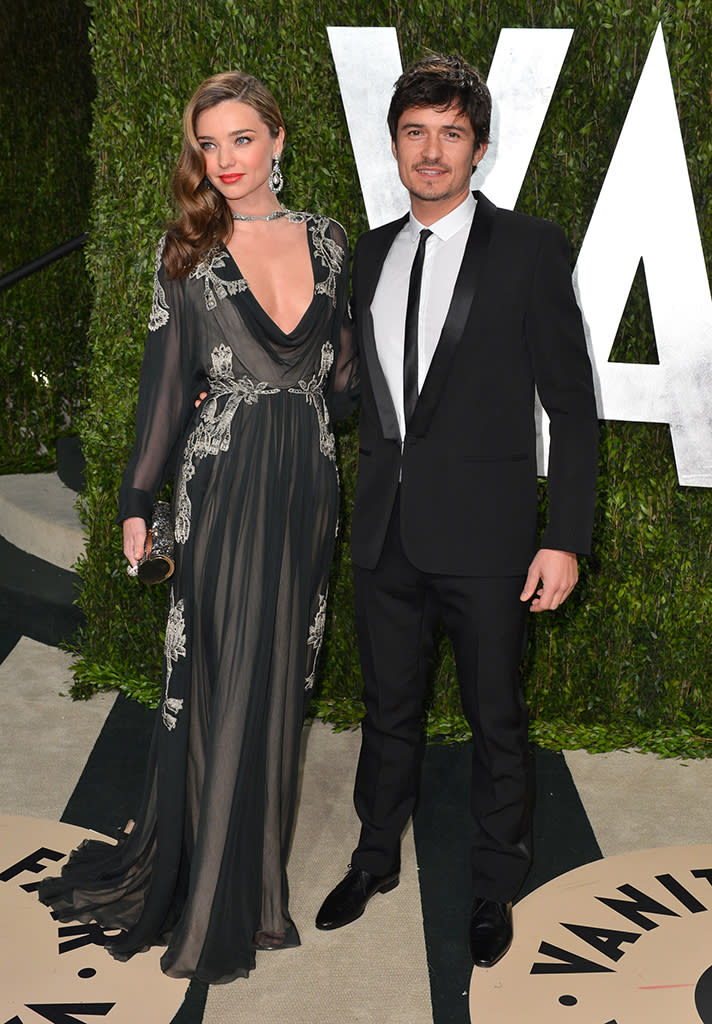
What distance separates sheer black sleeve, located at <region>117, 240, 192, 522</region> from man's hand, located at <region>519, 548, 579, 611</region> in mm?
892

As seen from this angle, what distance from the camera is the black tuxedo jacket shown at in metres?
2.47

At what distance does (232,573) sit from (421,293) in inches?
30.4

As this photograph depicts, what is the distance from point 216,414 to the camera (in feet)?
8.43

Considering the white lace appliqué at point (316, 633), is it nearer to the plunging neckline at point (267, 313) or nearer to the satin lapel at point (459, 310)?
the satin lapel at point (459, 310)

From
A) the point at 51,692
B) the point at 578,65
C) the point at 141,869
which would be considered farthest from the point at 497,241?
the point at 51,692

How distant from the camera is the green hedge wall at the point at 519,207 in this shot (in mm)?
3395

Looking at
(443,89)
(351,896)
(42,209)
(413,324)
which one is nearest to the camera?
(443,89)

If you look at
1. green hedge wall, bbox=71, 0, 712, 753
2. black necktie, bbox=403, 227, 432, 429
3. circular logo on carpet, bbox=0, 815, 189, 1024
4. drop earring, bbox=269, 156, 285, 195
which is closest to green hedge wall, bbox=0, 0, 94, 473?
green hedge wall, bbox=71, 0, 712, 753

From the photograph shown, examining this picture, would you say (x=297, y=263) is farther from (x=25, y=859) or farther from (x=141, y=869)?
(x=25, y=859)

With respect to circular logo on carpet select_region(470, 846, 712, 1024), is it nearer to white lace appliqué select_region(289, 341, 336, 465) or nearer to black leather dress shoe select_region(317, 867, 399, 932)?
black leather dress shoe select_region(317, 867, 399, 932)

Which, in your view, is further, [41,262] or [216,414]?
[41,262]

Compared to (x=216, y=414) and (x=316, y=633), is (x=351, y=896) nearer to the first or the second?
(x=316, y=633)

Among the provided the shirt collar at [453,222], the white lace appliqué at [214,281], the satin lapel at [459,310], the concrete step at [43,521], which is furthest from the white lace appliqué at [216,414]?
the concrete step at [43,521]

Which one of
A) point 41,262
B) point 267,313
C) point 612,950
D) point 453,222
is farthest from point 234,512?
point 41,262
